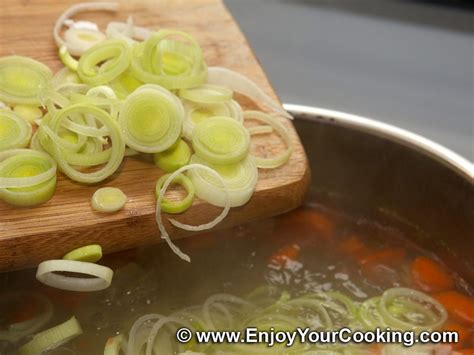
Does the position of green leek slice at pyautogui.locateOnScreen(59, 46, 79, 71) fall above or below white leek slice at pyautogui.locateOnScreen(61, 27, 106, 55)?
below

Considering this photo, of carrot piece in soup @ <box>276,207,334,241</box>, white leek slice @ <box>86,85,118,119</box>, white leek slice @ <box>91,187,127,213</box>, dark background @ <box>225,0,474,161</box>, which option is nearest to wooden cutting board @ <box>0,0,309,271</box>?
white leek slice @ <box>91,187,127,213</box>

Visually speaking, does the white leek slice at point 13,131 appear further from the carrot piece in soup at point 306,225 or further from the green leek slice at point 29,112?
the carrot piece in soup at point 306,225

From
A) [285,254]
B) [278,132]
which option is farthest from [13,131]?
[285,254]

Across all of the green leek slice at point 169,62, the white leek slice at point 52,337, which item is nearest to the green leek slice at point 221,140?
the green leek slice at point 169,62

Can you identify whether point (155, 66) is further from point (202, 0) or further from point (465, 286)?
point (465, 286)

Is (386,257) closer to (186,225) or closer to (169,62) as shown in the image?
(186,225)

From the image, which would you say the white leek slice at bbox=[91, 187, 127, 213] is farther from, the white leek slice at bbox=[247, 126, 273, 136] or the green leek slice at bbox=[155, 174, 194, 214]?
the white leek slice at bbox=[247, 126, 273, 136]

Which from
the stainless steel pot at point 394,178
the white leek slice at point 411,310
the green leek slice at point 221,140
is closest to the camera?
the green leek slice at point 221,140
